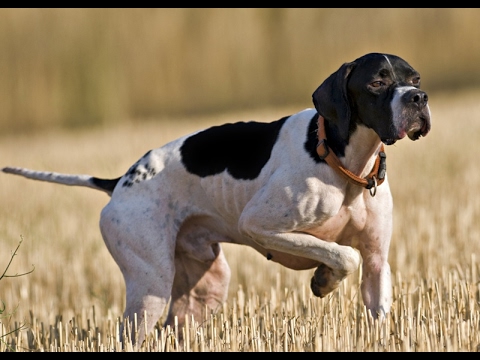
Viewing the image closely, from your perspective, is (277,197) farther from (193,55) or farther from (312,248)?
(193,55)

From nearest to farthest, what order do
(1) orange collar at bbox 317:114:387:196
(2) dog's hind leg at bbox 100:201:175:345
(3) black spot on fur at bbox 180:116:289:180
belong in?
(1) orange collar at bbox 317:114:387:196
(3) black spot on fur at bbox 180:116:289:180
(2) dog's hind leg at bbox 100:201:175:345

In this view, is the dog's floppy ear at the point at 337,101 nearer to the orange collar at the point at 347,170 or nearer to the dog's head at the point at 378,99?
the dog's head at the point at 378,99

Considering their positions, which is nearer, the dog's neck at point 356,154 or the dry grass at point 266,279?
the dry grass at point 266,279

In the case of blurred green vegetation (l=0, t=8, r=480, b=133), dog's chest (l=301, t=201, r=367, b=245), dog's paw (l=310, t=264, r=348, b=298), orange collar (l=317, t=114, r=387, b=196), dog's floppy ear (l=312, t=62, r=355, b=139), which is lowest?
dog's paw (l=310, t=264, r=348, b=298)

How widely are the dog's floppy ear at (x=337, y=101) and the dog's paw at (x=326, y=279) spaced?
81 cm

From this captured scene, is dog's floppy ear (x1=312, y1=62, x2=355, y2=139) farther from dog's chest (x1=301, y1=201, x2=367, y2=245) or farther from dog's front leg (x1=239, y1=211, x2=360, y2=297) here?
dog's front leg (x1=239, y1=211, x2=360, y2=297)

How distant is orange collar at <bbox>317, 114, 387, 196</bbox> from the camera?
536cm

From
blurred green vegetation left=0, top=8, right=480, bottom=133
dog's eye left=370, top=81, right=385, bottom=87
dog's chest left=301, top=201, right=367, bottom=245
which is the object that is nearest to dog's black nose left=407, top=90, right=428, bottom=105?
dog's eye left=370, top=81, right=385, bottom=87

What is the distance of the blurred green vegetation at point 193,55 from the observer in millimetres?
19297

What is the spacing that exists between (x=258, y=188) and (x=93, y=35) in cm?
1472

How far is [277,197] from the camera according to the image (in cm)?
552

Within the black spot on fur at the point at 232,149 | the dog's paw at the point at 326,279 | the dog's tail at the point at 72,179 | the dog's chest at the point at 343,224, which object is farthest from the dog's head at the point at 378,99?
the dog's tail at the point at 72,179

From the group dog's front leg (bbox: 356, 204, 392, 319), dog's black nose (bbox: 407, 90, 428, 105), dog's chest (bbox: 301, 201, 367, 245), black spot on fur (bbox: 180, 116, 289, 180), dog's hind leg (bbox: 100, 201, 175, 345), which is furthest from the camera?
dog's hind leg (bbox: 100, 201, 175, 345)

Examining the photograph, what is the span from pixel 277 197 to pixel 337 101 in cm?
67
